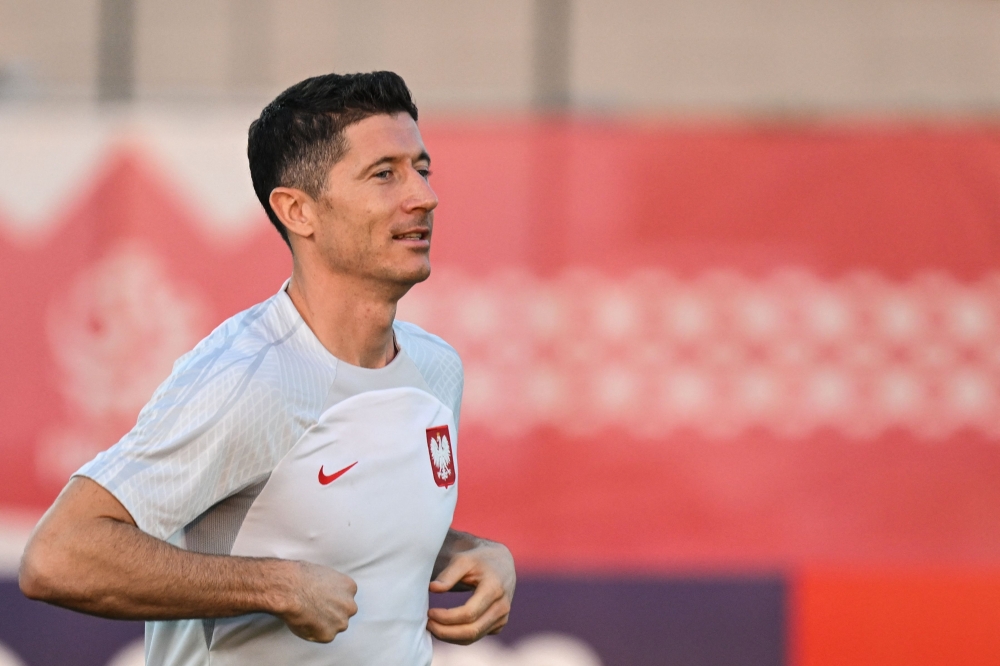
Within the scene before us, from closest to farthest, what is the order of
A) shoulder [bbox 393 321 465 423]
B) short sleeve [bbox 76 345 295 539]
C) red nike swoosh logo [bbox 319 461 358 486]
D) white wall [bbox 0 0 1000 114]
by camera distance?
1. short sleeve [bbox 76 345 295 539]
2. red nike swoosh logo [bbox 319 461 358 486]
3. shoulder [bbox 393 321 465 423]
4. white wall [bbox 0 0 1000 114]

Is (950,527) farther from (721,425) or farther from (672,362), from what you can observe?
(672,362)

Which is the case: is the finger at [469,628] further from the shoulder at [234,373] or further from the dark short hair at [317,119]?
the dark short hair at [317,119]

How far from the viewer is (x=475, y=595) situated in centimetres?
232

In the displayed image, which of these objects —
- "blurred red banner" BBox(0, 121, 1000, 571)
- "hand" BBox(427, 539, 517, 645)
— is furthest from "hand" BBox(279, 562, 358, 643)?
"blurred red banner" BBox(0, 121, 1000, 571)

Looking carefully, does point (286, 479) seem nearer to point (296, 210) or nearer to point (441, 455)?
point (441, 455)

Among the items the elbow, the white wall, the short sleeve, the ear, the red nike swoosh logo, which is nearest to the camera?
the elbow

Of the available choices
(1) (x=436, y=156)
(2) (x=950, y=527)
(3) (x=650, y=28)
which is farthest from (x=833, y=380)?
(3) (x=650, y=28)

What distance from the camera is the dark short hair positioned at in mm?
2385

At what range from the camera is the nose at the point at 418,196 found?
237 centimetres

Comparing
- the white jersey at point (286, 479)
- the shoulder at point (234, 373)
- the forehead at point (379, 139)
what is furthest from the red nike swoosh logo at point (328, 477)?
the forehead at point (379, 139)

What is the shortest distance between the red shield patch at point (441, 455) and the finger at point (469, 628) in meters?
0.28

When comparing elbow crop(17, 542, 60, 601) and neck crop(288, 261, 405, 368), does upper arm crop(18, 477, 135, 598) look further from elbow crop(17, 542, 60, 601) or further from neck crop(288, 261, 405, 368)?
neck crop(288, 261, 405, 368)

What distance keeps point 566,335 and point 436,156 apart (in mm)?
987

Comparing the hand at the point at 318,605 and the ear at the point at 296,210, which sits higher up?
the ear at the point at 296,210
